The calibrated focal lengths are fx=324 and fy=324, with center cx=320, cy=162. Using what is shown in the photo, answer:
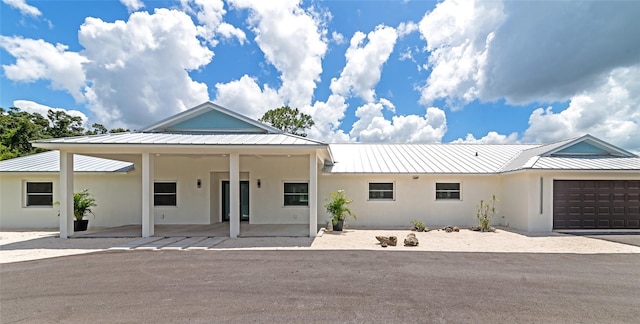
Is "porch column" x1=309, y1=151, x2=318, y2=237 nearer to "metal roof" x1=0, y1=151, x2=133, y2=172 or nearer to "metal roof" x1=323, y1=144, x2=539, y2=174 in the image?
"metal roof" x1=323, y1=144, x2=539, y2=174

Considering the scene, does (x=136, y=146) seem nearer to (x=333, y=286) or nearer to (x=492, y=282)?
(x=333, y=286)

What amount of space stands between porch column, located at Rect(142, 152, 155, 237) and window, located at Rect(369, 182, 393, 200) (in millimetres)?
8561

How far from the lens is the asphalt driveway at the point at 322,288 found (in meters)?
4.45

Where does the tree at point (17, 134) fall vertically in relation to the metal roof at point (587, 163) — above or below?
above

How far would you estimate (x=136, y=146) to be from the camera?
10.1 metres

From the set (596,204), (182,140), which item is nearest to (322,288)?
(182,140)

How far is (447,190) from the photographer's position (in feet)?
46.8

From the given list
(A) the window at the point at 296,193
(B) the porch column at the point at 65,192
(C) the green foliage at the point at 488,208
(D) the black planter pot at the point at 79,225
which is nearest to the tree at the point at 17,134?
(D) the black planter pot at the point at 79,225

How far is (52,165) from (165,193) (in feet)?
15.8

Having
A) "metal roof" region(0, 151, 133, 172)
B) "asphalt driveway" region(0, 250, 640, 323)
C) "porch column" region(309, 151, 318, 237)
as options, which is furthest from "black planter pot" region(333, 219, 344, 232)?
"metal roof" region(0, 151, 133, 172)

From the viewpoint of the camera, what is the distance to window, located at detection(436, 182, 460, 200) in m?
14.2

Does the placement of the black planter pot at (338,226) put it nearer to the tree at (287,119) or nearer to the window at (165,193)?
the window at (165,193)

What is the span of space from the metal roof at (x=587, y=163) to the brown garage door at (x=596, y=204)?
2.08 feet

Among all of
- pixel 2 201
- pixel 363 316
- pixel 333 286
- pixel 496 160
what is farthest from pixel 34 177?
pixel 496 160
